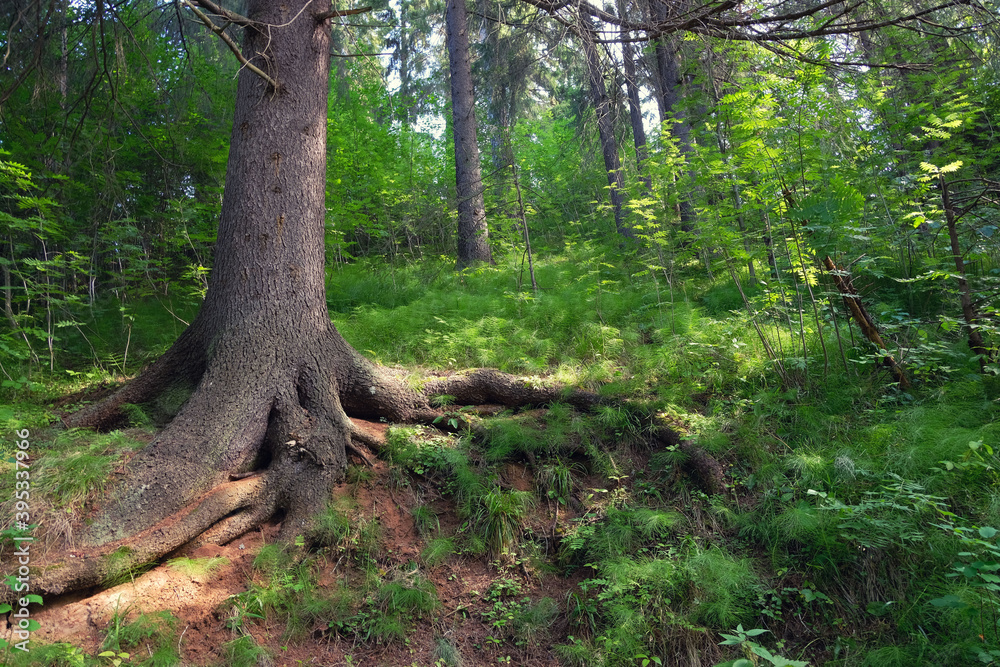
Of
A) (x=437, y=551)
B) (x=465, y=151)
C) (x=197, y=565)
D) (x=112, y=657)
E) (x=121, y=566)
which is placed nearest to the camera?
(x=112, y=657)

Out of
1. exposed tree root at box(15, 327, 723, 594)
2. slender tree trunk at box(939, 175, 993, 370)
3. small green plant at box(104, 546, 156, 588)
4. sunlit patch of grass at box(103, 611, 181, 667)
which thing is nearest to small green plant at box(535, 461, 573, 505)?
exposed tree root at box(15, 327, 723, 594)

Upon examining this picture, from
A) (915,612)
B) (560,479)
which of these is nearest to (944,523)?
(915,612)

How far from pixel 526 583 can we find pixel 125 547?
236 centimetres

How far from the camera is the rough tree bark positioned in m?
3.30

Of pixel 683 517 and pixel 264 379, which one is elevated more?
pixel 264 379

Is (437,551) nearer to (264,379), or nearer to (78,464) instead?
(264,379)

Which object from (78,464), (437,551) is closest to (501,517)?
(437,551)

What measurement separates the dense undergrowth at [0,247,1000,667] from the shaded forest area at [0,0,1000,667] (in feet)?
0.07

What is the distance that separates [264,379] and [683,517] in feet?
10.2

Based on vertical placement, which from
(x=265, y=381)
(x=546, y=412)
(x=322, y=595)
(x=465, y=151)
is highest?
(x=465, y=151)

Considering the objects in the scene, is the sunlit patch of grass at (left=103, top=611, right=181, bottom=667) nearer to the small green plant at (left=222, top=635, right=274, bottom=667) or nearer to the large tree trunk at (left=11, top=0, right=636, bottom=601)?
the small green plant at (left=222, top=635, right=274, bottom=667)

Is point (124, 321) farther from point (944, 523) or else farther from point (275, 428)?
point (944, 523)

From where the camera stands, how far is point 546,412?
14.7 ft

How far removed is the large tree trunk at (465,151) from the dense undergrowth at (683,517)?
416cm
